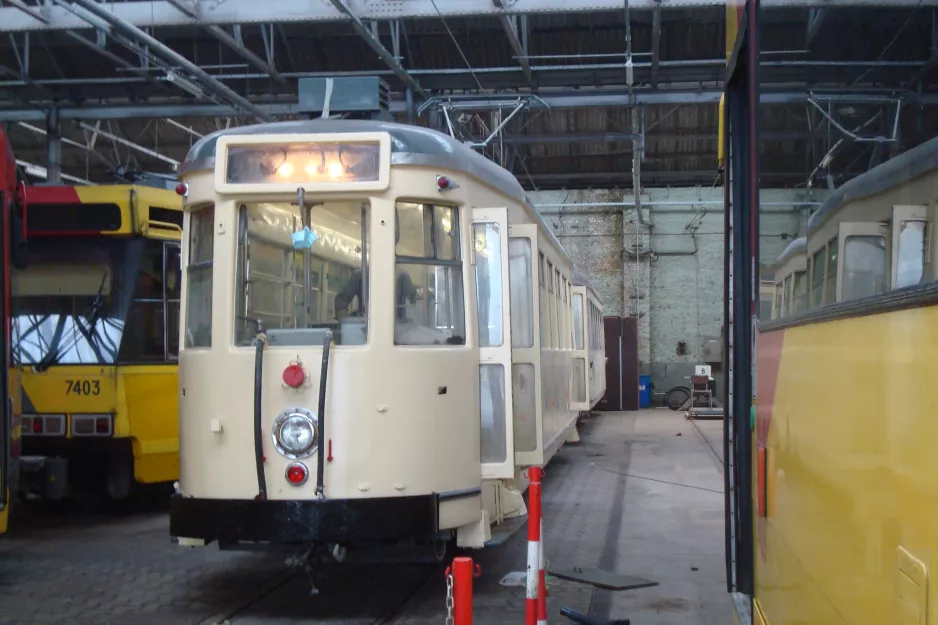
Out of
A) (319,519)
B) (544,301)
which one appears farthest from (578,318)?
(319,519)

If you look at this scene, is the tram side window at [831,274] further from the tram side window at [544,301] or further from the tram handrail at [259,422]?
the tram side window at [544,301]

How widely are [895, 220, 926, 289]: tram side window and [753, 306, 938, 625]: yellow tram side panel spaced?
0.20 feet

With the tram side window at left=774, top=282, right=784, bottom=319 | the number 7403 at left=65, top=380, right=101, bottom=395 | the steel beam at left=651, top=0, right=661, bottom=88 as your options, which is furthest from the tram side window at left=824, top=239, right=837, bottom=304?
→ the steel beam at left=651, top=0, right=661, bottom=88

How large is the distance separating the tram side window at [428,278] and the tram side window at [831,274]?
170 inches

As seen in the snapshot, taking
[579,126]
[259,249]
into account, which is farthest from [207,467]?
[579,126]

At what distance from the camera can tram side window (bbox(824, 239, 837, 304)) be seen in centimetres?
226

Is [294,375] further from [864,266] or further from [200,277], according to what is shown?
[864,266]

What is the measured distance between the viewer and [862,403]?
1.97m

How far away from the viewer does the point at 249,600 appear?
23.1 feet

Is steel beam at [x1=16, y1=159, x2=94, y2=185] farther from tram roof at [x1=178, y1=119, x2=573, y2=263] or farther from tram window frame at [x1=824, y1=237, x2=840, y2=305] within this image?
tram window frame at [x1=824, y1=237, x2=840, y2=305]

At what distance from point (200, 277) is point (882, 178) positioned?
5.41 meters

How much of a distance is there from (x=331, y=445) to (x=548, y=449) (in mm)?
3972

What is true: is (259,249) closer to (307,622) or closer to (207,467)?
(207,467)

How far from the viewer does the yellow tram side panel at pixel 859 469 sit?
63.1 inches
